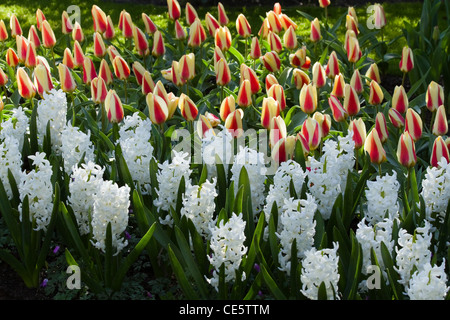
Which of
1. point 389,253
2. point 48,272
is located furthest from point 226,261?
point 48,272

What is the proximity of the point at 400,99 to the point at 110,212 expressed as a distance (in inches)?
77.8

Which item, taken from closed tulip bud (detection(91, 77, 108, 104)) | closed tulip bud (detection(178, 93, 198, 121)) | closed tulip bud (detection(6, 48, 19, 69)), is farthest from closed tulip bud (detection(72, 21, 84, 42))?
closed tulip bud (detection(178, 93, 198, 121))

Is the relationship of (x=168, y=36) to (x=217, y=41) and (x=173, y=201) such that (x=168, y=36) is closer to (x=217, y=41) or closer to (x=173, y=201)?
(x=217, y=41)

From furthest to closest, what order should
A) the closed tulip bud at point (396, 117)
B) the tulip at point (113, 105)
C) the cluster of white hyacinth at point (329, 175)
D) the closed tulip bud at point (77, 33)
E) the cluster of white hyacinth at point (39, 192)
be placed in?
the closed tulip bud at point (77, 33), the closed tulip bud at point (396, 117), the tulip at point (113, 105), the cluster of white hyacinth at point (329, 175), the cluster of white hyacinth at point (39, 192)

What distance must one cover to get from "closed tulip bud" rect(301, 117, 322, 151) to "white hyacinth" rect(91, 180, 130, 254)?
3.46ft

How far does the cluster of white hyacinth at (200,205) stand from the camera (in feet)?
10.0

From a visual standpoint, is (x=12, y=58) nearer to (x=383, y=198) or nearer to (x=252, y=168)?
(x=252, y=168)

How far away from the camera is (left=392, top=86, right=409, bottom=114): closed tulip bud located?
4.10 meters

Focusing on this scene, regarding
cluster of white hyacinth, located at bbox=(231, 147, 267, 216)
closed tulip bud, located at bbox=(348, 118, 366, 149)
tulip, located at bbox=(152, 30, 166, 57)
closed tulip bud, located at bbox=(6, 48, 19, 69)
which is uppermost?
tulip, located at bbox=(152, 30, 166, 57)

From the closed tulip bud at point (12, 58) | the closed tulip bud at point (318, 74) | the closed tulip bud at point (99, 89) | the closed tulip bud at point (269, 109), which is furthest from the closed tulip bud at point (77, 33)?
the closed tulip bud at point (269, 109)

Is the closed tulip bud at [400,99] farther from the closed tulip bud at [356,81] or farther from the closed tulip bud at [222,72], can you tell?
the closed tulip bud at [222,72]

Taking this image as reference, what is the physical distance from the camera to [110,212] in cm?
297

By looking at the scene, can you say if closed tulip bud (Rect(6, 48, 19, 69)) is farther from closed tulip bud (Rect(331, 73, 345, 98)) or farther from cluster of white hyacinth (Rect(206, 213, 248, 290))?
cluster of white hyacinth (Rect(206, 213, 248, 290))

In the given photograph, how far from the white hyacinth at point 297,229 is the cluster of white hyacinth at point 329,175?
349mm
